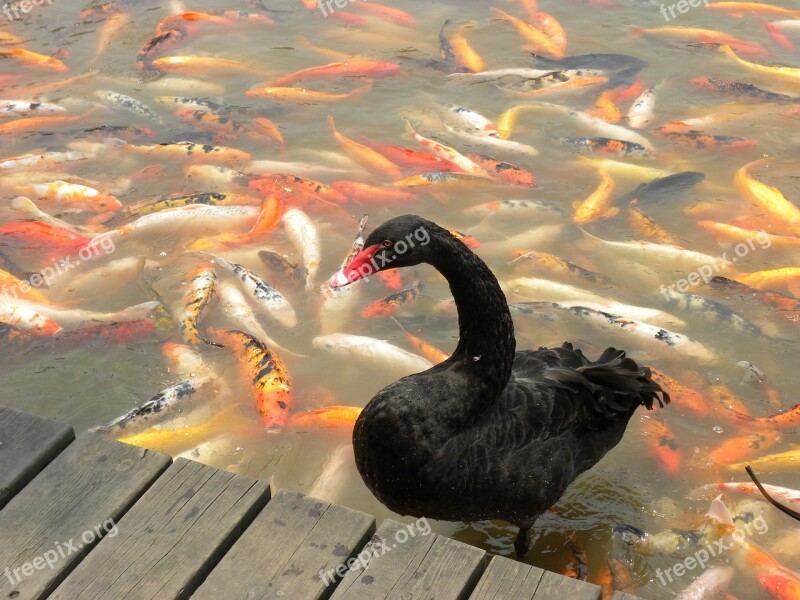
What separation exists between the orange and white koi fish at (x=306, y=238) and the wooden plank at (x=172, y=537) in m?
3.19

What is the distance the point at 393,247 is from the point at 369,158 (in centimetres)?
427

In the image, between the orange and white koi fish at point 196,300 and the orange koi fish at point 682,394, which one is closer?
the orange koi fish at point 682,394

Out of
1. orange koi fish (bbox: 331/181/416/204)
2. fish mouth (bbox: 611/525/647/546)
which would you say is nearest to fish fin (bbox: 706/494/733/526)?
fish mouth (bbox: 611/525/647/546)

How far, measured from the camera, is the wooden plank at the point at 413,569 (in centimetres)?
298

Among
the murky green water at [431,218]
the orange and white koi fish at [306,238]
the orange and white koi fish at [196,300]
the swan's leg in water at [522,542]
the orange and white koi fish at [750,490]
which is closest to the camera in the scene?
the swan's leg in water at [522,542]

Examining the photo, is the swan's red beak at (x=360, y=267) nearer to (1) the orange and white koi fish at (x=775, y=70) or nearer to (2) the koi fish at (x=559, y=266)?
(2) the koi fish at (x=559, y=266)

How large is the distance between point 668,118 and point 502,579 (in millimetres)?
6305

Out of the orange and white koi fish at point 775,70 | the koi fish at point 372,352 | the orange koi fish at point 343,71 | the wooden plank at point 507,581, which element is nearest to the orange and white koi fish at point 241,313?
the koi fish at point 372,352

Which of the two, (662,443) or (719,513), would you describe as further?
(662,443)

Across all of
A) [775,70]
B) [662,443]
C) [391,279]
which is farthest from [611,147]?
[662,443]

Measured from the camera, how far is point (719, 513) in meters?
4.48

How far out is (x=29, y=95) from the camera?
29.5 feet

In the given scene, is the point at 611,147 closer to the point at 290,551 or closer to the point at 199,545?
the point at 290,551

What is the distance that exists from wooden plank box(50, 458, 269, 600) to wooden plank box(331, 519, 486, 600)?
465 millimetres
